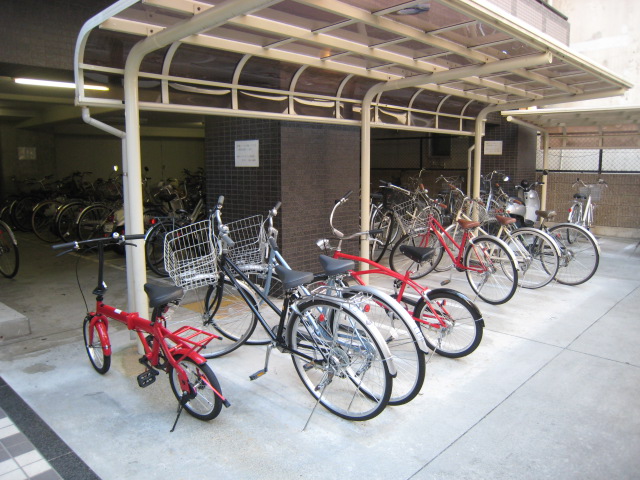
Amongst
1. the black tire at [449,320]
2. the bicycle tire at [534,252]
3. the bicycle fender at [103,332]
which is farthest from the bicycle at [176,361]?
the bicycle tire at [534,252]

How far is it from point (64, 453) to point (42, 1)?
146 inches

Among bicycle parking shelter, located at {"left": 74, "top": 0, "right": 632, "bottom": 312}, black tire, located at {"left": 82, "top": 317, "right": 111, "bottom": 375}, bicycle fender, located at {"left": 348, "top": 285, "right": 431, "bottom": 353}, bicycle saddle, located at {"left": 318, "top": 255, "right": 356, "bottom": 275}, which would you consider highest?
bicycle parking shelter, located at {"left": 74, "top": 0, "right": 632, "bottom": 312}

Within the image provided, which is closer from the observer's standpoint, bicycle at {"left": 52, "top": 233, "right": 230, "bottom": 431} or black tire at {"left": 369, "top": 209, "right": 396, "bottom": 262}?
bicycle at {"left": 52, "top": 233, "right": 230, "bottom": 431}

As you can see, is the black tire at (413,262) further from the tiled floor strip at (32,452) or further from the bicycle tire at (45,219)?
the bicycle tire at (45,219)

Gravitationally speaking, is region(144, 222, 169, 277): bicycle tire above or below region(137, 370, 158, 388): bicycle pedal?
above

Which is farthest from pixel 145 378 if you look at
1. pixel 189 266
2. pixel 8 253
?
pixel 8 253

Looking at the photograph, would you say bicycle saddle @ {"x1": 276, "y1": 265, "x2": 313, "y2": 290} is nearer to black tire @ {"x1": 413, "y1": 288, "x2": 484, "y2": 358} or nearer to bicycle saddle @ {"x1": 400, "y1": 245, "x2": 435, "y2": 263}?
black tire @ {"x1": 413, "y1": 288, "x2": 484, "y2": 358}

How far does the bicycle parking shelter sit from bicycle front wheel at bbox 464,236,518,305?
121 cm

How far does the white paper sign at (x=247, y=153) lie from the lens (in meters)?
5.61

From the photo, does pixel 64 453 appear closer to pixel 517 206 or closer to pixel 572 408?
pixel 572 408

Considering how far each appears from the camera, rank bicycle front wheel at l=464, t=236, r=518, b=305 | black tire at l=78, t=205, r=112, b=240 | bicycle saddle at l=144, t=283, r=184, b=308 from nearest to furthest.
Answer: bicycle saddle at l=144, t=283, r=184, b=308
bicycle front wheel at l=464, t=236, r=518, b=305
black tire at l=78, t=205, r=112, b=240

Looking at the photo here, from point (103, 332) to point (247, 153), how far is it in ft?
9.04

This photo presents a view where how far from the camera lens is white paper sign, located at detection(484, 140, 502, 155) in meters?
9.37

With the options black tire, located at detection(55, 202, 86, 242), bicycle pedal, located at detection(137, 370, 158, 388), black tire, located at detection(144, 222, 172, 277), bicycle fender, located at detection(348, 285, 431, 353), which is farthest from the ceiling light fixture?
black tire, located at detection(55, 202, 86, 242)
